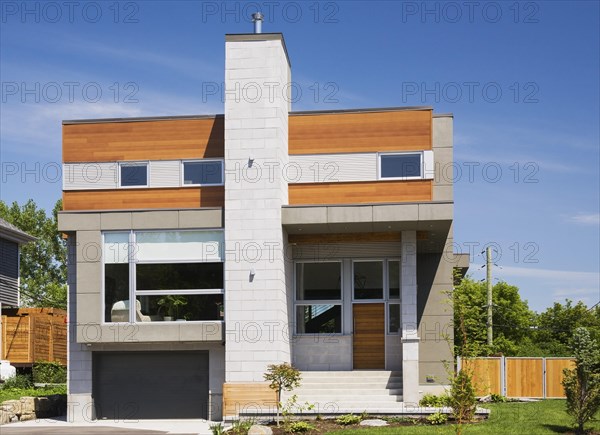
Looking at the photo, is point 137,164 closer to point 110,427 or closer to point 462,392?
point 110,427

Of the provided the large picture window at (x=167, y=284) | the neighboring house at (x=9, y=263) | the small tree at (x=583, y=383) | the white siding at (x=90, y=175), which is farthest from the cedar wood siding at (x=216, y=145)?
the neighboring house at (x=9, y=263)

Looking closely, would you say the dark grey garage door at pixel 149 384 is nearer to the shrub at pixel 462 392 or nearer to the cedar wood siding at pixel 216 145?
the cedar wood siding at pixel 216 145

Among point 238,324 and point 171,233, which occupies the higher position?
point 171,233

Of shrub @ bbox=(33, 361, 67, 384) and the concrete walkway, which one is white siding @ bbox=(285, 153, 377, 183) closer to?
the concrete walkway

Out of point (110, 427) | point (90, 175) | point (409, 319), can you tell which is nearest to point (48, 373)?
point (90, 175)

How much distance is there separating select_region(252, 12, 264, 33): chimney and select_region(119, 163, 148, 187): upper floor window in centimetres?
474

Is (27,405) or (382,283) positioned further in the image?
(382,283)

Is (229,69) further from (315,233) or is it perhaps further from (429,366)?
(429,366)

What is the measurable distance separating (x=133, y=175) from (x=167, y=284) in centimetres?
331

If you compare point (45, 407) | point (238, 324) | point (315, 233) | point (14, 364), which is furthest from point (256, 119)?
point (14, 364)

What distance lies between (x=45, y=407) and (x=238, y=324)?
6500mm

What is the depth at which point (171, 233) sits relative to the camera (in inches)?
910

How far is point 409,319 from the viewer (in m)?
23.1

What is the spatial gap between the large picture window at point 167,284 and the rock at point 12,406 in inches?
131
